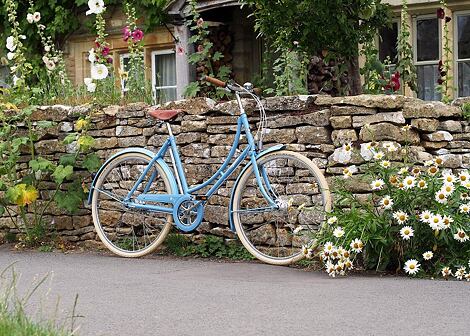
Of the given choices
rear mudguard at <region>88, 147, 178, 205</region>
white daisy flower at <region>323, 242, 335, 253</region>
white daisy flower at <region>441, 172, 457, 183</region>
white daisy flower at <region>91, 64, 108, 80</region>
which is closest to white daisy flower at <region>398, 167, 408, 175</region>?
white daisy flower at <region>441, 172, 457, 183</region>

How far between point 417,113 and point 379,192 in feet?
2.60

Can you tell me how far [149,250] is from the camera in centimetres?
794

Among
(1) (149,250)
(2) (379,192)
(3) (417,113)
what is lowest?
(1) (149,250)

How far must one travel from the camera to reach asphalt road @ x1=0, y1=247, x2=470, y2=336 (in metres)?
5.02

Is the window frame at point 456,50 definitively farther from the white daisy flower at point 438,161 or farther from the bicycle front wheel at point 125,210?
the white daisy flower at point 438,161

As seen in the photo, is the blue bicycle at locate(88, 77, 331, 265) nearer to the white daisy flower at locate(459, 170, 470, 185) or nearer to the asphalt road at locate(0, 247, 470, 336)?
the asphalt road at locate(0, 247, 470, 336)

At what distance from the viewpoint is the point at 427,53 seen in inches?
507

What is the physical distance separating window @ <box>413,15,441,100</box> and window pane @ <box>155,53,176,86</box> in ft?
13.3

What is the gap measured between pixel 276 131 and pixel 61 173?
1883mm

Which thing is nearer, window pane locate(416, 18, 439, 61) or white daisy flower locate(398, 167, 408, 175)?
white daisy flower locate(398, 167, 408, 175)

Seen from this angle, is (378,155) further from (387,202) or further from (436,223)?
(436,223)

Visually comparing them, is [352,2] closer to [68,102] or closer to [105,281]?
[68,102]

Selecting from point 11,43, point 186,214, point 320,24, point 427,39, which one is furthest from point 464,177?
point 427,39

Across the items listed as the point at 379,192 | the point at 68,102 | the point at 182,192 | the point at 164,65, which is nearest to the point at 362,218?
the point at 379,192
